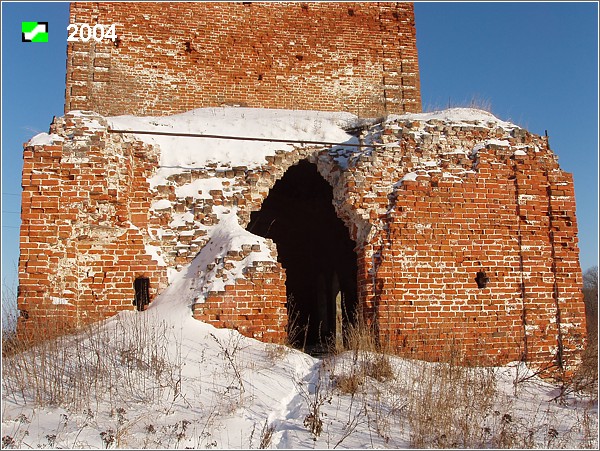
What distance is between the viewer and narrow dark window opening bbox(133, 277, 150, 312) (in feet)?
20.8

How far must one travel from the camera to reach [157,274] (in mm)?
6367

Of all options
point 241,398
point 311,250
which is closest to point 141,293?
point 241,398

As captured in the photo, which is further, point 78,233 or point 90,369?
point 78,233

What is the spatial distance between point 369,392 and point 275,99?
7301 millimetres

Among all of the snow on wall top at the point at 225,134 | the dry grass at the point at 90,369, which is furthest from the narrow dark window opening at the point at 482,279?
the dry grass at the point at 90,369

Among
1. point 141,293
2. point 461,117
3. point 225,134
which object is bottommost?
point 141,293

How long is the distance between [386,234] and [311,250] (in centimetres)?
532

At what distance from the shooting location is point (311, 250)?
38.9ft

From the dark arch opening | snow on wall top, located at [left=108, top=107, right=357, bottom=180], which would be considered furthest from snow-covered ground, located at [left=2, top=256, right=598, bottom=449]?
the dark arch opening

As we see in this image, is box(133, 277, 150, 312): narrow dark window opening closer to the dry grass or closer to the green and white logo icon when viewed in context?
the dry grass

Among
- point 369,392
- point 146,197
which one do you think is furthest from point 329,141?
point 369,392

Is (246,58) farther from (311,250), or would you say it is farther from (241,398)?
(241,398)

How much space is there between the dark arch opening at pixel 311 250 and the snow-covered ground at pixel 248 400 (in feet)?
17.8

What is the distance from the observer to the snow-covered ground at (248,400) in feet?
12.4
